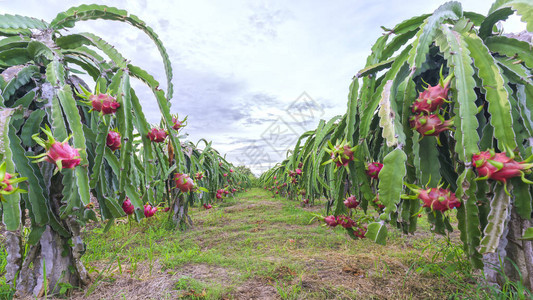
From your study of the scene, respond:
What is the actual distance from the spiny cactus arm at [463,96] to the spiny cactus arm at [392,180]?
20 cm

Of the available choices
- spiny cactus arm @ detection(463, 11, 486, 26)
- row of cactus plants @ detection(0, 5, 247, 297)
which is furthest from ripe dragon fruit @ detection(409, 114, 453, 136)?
row of cactus plants @ detection(0, 5, 247, 297)

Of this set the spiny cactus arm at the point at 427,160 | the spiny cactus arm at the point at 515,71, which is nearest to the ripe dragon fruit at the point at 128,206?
the spiny cactus arm at the point at 427,160

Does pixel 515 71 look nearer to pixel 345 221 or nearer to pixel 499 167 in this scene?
pixel 499 167

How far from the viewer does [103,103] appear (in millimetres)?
1349

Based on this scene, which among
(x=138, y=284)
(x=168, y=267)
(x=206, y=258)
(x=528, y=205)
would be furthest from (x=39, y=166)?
(x=528, y=205)

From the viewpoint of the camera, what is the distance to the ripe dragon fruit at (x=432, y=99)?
1.04m

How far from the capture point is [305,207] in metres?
6.27

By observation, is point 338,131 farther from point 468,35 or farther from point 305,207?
point 305,207

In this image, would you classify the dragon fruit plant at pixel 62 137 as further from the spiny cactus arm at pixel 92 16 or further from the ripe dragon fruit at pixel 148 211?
the ripe dragon fruit at pixel 148 211

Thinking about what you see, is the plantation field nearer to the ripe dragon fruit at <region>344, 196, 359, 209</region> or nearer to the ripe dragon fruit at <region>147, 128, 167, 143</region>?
the ripe dragon fruit at <region>344, 196, 359, 209</region>

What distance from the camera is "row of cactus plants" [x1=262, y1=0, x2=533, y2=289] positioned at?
0.98 m

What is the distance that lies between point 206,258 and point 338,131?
1720mm

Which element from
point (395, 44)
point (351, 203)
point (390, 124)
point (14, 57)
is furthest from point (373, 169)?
point (14, 57)

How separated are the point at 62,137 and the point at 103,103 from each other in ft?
0.88
